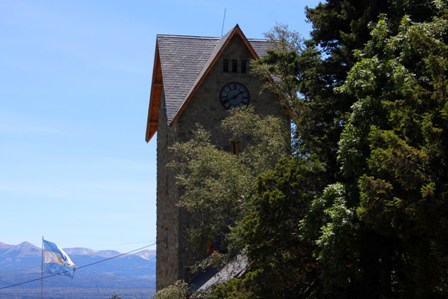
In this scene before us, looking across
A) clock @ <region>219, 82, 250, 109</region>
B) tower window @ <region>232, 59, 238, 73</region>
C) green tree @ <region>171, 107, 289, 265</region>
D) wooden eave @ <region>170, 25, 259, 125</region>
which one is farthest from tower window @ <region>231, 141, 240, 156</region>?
green tree @ <region>171, 107, 289, 265</region>

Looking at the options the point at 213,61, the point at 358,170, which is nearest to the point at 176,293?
the point at 213,61

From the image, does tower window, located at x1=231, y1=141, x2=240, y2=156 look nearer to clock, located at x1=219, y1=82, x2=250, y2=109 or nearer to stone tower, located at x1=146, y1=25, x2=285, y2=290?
stone tower, located at x1=146, y1=25, x2=285, y2=290

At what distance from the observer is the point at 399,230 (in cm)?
2716

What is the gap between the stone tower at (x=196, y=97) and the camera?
2098 inches

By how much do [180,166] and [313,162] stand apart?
45.1ft

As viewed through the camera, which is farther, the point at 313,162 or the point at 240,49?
the point at 240,49

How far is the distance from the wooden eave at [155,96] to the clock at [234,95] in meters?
5.98

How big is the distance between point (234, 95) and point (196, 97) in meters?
1.94

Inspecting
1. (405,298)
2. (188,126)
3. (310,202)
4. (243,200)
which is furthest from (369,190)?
(188,126)

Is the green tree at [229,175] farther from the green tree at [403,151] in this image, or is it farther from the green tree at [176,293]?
the green tree at [403,151]

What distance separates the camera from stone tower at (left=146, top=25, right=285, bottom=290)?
53.3 m

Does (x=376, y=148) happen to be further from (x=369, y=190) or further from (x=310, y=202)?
(x=310, y=202)

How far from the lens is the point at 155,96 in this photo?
61.2m

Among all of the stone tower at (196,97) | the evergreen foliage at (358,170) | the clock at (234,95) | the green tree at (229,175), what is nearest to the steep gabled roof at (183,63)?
the stone tower at (196,97)
